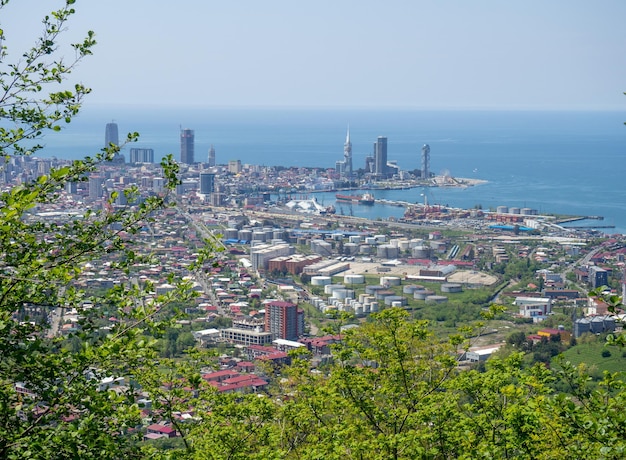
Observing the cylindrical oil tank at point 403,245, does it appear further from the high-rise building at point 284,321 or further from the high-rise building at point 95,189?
the high-rise building at point 95,189

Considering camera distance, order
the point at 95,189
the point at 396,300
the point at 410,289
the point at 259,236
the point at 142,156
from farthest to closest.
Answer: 1. the point at 142,156
2. the point at 95,189
3. the point at 259,236
4. the point at 410,289
5. the point at 396,300

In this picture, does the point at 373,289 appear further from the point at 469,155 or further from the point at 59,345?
the point at 469,155

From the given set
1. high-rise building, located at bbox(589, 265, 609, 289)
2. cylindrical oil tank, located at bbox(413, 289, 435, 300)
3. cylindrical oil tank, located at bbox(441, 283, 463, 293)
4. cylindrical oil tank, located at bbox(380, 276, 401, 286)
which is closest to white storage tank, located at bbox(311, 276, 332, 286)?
cylindrical oil tank, located at bbox(380, 276, 401, 286)

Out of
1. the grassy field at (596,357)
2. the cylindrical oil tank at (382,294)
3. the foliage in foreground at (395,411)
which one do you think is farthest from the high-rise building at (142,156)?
the foliage in foreground at (395,411)

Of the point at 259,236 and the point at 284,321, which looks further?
the point at 259,236

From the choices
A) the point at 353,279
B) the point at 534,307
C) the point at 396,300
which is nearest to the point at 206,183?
the point at 353,279

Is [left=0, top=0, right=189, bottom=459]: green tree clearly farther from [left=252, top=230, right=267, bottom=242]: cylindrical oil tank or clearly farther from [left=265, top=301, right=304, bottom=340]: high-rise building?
[left=252, top=230, right=267, bottom=242]: cylindrical oil tank

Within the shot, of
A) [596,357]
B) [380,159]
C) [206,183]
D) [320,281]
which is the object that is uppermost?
[380,159]
